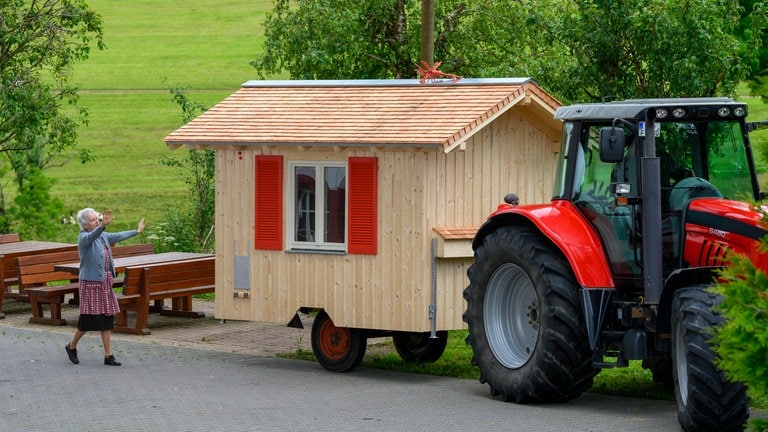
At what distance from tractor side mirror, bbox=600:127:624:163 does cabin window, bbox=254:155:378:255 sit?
3.62m

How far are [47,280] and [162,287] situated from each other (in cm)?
220

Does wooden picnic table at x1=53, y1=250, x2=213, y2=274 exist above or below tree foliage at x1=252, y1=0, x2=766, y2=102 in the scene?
below

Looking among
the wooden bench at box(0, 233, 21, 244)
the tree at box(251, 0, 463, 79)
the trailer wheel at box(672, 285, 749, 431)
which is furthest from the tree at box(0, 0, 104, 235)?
the trailer wheel at box(672, 285, 749, 431)

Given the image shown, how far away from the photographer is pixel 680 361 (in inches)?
434

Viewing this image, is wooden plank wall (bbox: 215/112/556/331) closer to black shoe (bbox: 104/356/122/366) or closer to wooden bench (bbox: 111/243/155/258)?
black shoe (bbox: 104/356/122/366)

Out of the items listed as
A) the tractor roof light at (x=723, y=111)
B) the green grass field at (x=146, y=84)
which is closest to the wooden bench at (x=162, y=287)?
the tractor roof light at (x=723, y=111)

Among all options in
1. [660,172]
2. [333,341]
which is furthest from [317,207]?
[660,172]

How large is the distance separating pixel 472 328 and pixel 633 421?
223 centimetres

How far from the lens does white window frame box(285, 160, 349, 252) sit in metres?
14.8

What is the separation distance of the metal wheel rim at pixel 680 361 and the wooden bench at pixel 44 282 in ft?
32.4

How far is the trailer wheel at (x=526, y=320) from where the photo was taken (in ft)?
39.6

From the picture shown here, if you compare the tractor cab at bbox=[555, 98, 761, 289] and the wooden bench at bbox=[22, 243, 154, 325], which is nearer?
the tractor cab at bbox=[555, 98, 761, 289]

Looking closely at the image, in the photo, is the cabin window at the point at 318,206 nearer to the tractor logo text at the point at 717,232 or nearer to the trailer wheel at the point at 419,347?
the trailer wheel at the point at 419,347

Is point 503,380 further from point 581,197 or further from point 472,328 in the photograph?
point 581,197
